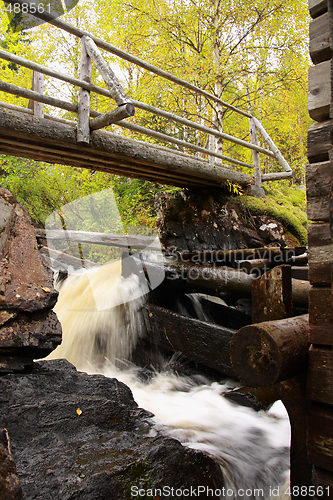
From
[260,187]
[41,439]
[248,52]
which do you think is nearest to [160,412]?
[41,439]

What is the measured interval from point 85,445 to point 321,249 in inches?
77.5

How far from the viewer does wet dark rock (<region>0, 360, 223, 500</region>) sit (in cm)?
164

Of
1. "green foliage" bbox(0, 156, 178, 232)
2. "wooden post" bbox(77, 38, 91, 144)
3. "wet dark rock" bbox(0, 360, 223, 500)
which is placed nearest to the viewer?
"wet dark rock" bbox(0, 360, 223, 500)

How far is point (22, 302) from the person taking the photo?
276 cm

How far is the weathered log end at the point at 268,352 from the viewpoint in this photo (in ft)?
6.11

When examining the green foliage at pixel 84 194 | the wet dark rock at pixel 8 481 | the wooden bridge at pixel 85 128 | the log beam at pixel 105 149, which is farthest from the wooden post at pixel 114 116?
the green foliage at pixel 84 194

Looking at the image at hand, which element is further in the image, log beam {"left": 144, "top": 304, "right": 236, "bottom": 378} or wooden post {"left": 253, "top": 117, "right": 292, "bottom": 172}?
wooden post {"left": 253, "top": 117, "right": 292, "bottom": 172}

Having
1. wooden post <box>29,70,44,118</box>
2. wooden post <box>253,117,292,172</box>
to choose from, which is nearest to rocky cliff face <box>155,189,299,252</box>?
wooden post <box>253,117,292,172</box>

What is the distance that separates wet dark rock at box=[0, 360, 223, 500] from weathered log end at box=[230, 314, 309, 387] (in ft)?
2.27

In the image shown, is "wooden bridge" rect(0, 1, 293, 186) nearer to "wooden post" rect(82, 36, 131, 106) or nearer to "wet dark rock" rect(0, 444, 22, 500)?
"wooden post" rect(82, 36, 131, 106)

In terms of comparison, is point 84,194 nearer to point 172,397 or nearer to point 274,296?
point 172,397

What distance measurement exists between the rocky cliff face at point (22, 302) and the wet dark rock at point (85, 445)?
0.21 meters

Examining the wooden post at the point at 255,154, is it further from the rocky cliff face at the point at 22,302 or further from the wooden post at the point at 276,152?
the rocky cliff face at the point at 22,302

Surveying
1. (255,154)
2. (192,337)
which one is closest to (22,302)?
(192,337)
